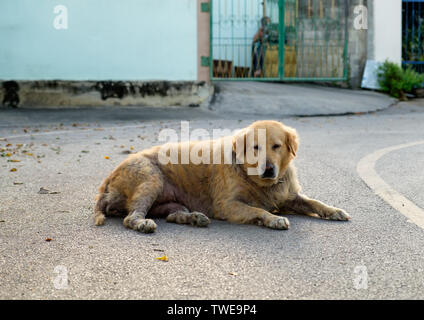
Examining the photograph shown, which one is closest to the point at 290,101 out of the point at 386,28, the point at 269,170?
the point at 386,28

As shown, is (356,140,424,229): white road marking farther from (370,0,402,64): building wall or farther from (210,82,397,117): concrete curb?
(370,0,402,64): building wall

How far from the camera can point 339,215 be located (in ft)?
14.2

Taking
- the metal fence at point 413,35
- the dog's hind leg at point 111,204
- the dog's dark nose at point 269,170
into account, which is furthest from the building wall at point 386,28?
the dog's hind leg at point 111,204

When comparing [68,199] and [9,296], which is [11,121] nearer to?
[68,199]

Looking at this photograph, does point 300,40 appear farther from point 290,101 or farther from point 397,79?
point 290,101

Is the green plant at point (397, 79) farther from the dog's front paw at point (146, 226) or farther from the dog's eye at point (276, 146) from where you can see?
the dog's front paw at point (146, 226)

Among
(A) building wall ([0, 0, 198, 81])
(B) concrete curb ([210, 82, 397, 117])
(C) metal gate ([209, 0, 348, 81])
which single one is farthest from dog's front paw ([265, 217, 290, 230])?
(C) metal gate ([209, 0, 348, 81])

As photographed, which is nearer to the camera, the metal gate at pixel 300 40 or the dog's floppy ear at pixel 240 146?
the dog's floppy ear at pixel 240 146

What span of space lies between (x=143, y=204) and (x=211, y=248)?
3.14ft

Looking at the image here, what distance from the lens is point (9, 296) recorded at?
2.66 metres

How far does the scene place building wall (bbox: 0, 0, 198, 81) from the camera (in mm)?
13695

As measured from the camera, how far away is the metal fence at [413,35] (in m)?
18.0

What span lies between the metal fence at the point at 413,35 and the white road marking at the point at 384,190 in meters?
11.8
